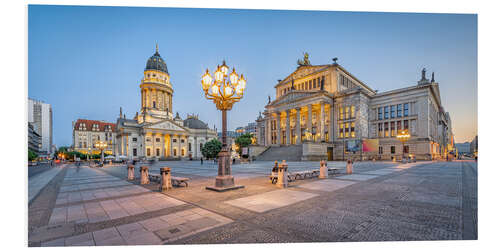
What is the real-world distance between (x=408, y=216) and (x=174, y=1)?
9.72 meters

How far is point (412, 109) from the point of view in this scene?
37812mm

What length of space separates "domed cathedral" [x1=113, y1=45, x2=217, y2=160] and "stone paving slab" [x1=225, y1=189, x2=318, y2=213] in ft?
208

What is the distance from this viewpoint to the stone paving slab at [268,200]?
621 centimetres

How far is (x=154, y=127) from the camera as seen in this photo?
6575cm

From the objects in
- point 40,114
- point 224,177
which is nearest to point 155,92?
point 40,114

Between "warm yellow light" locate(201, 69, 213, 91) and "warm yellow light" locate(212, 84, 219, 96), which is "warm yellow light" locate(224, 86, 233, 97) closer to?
"warm yellow light" locate(212, 84, 219, 96)

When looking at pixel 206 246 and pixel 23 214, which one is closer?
pixel 206 246

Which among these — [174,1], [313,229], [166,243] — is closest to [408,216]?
[313,229]

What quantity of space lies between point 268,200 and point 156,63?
80.4 meters

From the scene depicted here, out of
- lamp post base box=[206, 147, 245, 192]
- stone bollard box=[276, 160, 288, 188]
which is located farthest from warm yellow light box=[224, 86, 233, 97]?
stone bollard box=[276, 160, 288, 188]

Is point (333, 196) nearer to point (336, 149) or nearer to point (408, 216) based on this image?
point (408, 216)

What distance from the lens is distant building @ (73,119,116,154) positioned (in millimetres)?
86100

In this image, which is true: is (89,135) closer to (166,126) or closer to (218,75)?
(166,126)

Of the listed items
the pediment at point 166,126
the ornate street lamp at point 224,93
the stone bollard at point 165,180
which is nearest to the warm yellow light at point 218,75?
the ornate street lamp at point 224,93
